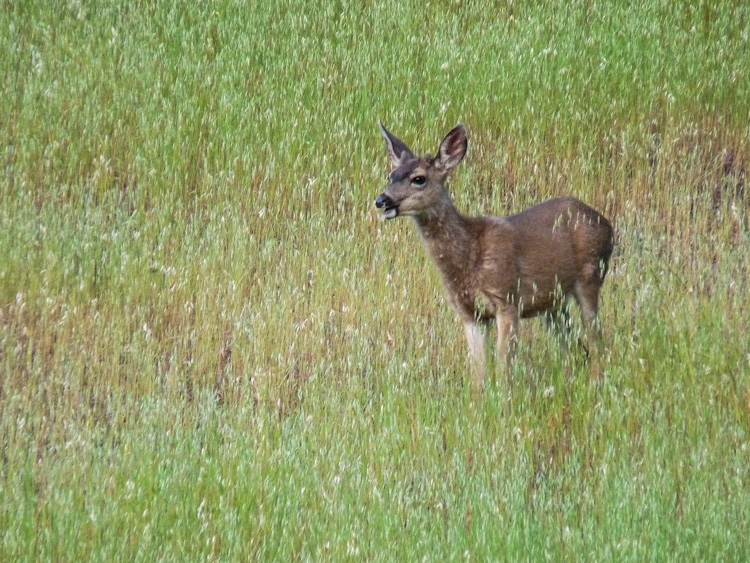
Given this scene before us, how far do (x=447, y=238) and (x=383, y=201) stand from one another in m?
0.67

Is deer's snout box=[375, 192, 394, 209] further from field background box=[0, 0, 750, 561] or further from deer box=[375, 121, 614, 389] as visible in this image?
field background box=[0, 0, 750, 561]

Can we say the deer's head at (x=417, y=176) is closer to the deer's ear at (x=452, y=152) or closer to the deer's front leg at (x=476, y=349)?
the deer's ear at (x=452, y=152)

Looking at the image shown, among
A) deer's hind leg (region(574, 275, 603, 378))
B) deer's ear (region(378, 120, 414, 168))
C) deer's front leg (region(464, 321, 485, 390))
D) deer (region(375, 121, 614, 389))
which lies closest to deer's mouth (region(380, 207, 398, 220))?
deer (region(375, 121, 614, 389))

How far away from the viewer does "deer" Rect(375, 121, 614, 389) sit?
24.9 ft

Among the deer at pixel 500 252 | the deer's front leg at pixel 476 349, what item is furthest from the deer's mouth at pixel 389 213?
the deer's front leg at pixel 476 349

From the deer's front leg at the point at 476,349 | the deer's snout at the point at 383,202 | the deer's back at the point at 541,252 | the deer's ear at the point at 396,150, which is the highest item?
the deer's ear at the point at 396,150

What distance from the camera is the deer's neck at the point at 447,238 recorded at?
7750 mm

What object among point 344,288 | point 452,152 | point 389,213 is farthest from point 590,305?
point 344,288

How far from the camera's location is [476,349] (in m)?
7.48

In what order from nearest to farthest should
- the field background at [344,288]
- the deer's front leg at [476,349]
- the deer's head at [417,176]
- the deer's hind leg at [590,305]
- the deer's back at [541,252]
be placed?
the field background at [344,288]
the deer's front leg at [476,349]
the deer's head at [417,176]
the deer's back at [541,252]
the deer's hind leg at [590,305]

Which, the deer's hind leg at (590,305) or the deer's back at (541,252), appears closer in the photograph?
the deer's back at (541,252)

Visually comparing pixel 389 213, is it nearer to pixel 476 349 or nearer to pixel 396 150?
pixel 396 150

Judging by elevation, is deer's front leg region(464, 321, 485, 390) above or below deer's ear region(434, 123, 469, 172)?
below

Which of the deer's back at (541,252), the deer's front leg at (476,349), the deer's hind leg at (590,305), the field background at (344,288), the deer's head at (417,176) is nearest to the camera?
the field background at (344,288)
